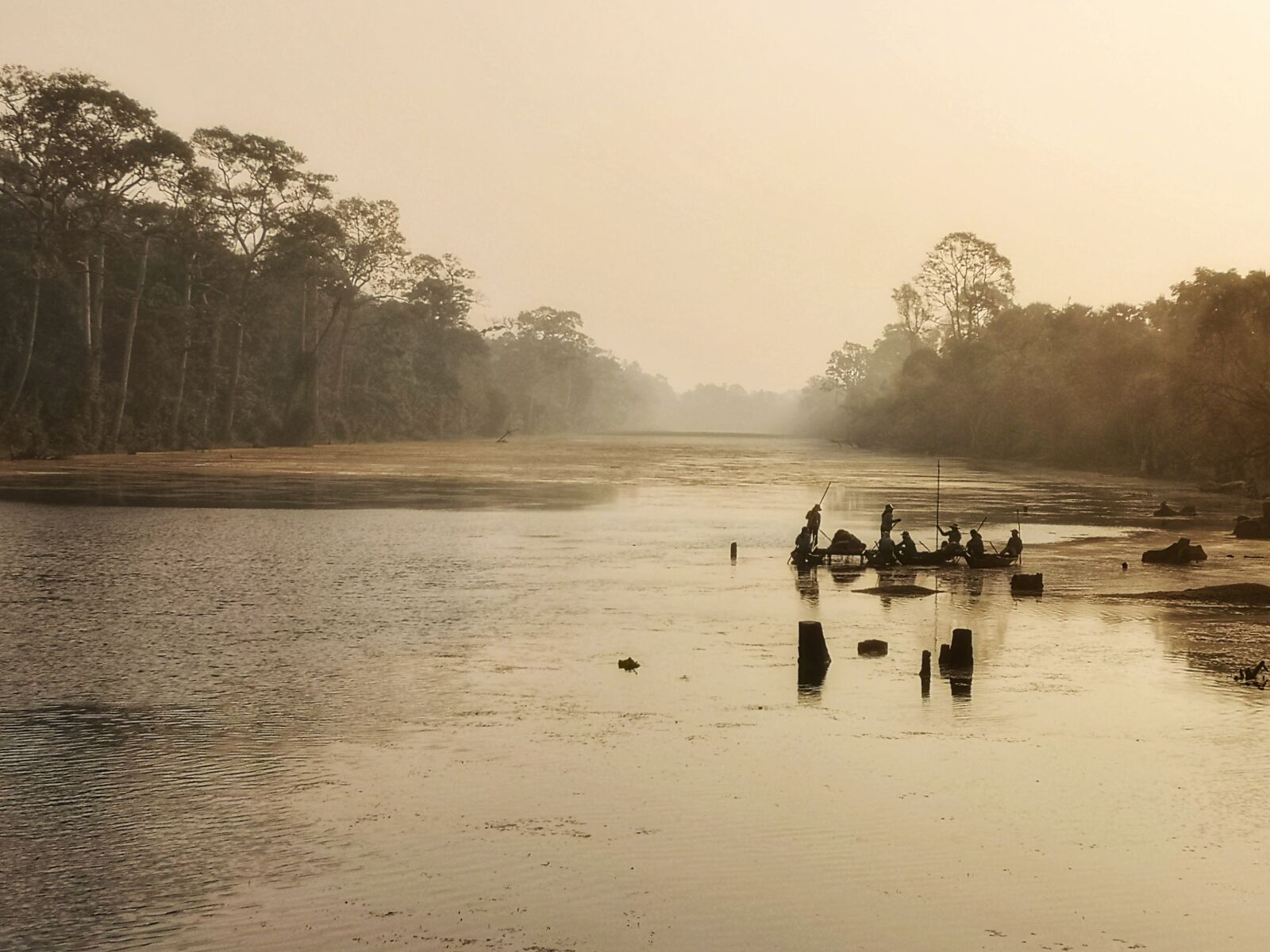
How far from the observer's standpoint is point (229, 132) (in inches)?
3410

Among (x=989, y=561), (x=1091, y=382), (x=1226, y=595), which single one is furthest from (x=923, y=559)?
(x=1091, y=382)

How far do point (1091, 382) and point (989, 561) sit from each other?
2278 inches

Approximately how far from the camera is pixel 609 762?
13.6 metres

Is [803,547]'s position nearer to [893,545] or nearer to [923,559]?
[893,545]

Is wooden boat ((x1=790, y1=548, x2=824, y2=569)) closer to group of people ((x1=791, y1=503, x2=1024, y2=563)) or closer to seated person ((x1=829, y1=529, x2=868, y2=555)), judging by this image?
group of people ((x1=791, y1=503, x2=1024, y2=563))

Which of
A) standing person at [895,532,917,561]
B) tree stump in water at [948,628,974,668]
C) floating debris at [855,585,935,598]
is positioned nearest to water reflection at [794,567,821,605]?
floating debris at [855,585,935,598]

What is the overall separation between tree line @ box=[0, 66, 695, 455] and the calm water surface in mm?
42950

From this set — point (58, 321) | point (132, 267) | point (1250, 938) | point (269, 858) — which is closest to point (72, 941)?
point (269, 858)

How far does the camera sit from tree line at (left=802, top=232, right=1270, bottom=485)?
62688 mm

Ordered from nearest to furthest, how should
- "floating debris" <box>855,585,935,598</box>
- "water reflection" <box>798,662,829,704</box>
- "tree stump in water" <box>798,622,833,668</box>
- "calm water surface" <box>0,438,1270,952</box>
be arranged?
1. "calm water surface" <box>0,438,1270,952</box>
2. "water reflection" <box>798,662,829,704</box>
3. "tree stump in water" <box>798,622,833,668</box>
4. "floating debris" <box>855,585,935,598</box>

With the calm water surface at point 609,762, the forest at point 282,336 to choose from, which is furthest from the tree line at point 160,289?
the calm water surface at point 609,762

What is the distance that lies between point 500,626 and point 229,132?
2865 inches

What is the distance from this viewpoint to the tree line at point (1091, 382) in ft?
206

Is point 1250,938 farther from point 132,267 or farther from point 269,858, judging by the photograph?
point 132,267
